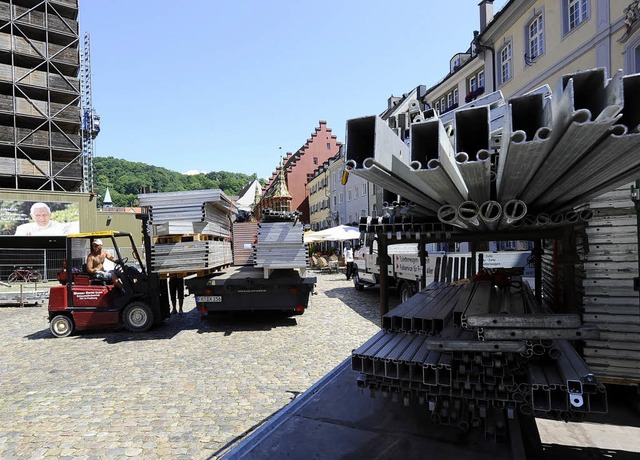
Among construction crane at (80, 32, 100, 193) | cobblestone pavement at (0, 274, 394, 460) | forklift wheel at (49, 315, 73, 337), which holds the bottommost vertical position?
cobblestone pavement at (0, 274, 394, 460)

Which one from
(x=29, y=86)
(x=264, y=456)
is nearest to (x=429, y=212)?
(x=264, y=456)

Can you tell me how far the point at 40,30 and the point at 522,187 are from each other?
4376 cm

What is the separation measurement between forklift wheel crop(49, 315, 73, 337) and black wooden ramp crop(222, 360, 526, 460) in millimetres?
8356

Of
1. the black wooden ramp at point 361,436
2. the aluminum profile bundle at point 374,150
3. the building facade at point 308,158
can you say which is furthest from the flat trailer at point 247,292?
the building facade at point 308,158

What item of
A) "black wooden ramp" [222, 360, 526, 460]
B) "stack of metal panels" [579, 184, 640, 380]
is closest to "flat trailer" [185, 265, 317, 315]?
"black wooden ramp" [222, 360, 526, 460]

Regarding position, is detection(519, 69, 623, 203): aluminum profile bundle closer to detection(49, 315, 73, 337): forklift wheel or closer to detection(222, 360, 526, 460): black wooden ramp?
detection(222, 360, 526, 460): black wooden ramp

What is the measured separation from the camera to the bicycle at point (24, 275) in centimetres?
2353

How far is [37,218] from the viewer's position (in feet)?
101

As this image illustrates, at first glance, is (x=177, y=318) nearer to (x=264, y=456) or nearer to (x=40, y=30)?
(x=264, y=456)

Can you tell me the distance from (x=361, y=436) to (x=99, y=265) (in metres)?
9.18

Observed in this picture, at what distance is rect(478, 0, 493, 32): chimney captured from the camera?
23859 millimetres

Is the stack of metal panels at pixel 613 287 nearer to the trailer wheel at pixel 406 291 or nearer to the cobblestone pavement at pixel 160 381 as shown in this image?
the cobblestone pavement at pixel 160 381

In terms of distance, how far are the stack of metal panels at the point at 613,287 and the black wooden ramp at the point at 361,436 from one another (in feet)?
6.31

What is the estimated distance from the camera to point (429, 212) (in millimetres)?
2988
